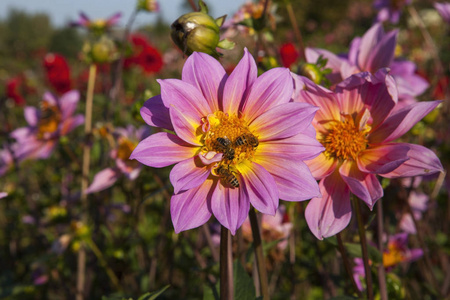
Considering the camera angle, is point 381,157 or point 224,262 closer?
point 224,262

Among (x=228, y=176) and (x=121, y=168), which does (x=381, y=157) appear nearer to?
(x=228, y=176)

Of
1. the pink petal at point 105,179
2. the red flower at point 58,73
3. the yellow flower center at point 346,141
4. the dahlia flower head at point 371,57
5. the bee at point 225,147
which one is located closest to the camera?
the bee at point 225,147

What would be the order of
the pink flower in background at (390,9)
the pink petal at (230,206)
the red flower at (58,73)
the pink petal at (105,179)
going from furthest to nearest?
1. the red flower at (58,73)
2. the pink flower in background at (390,9)
3. the pink petal at (105,179)
4. the pink petal at (230,206)

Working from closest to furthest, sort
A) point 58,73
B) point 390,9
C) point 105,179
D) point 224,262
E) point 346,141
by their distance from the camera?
point 224,262 → point 346,141 → point 105,179 → point 390,9 → point 58,73

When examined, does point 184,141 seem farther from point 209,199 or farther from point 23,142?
point 23,142

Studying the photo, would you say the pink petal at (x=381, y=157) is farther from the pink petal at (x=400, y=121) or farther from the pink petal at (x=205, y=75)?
the pink petal at (x=205, y=75)

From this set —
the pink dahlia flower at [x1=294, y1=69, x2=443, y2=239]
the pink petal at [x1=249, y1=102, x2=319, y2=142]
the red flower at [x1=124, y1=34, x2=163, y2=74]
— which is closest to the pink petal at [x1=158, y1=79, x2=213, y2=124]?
the pink petal at [x1=249, y1=102, x2=319, y2=142]

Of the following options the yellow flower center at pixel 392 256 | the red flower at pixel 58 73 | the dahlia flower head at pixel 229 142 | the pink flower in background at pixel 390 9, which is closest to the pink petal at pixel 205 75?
the dahlia flower head at pixel 229 142

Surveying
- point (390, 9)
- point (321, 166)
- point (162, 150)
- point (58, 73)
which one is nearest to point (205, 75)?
point (162, 150)
